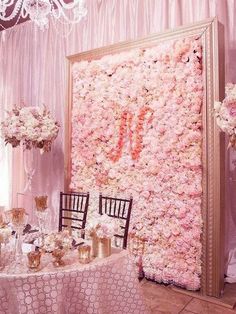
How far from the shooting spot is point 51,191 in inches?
198

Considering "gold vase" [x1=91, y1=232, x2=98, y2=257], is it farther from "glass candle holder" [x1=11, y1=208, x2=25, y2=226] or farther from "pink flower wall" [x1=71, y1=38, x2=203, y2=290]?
"pink flower wall" [x1=71, y1=38, x2=203, y2=290]

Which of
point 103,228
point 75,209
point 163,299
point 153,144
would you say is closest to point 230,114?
point 153,144

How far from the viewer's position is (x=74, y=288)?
1.90 meters

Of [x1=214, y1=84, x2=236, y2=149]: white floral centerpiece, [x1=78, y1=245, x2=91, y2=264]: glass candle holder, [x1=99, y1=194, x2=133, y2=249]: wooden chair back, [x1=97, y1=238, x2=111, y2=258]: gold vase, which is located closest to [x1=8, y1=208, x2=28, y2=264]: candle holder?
[x1=78, y1=245, x2=91, y2=264]: glass candle holder

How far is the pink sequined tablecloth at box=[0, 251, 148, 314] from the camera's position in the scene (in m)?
1.82

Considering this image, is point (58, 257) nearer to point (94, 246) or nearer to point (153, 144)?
point (94, 246)

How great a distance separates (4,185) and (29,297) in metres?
4.18

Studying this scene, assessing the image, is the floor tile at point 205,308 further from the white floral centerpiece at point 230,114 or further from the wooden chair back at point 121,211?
the white floral centerpiece at point 230,114

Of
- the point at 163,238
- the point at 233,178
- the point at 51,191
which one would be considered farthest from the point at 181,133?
the point at 51,191

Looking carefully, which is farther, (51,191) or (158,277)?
(51,191)

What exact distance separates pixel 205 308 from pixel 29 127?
2.67m

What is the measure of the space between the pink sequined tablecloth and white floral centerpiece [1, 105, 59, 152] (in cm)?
222

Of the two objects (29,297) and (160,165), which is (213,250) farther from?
(29,297)

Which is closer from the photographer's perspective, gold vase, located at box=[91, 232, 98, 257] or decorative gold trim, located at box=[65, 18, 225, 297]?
gold vase, located at box=[91, 232, 98, 257]
